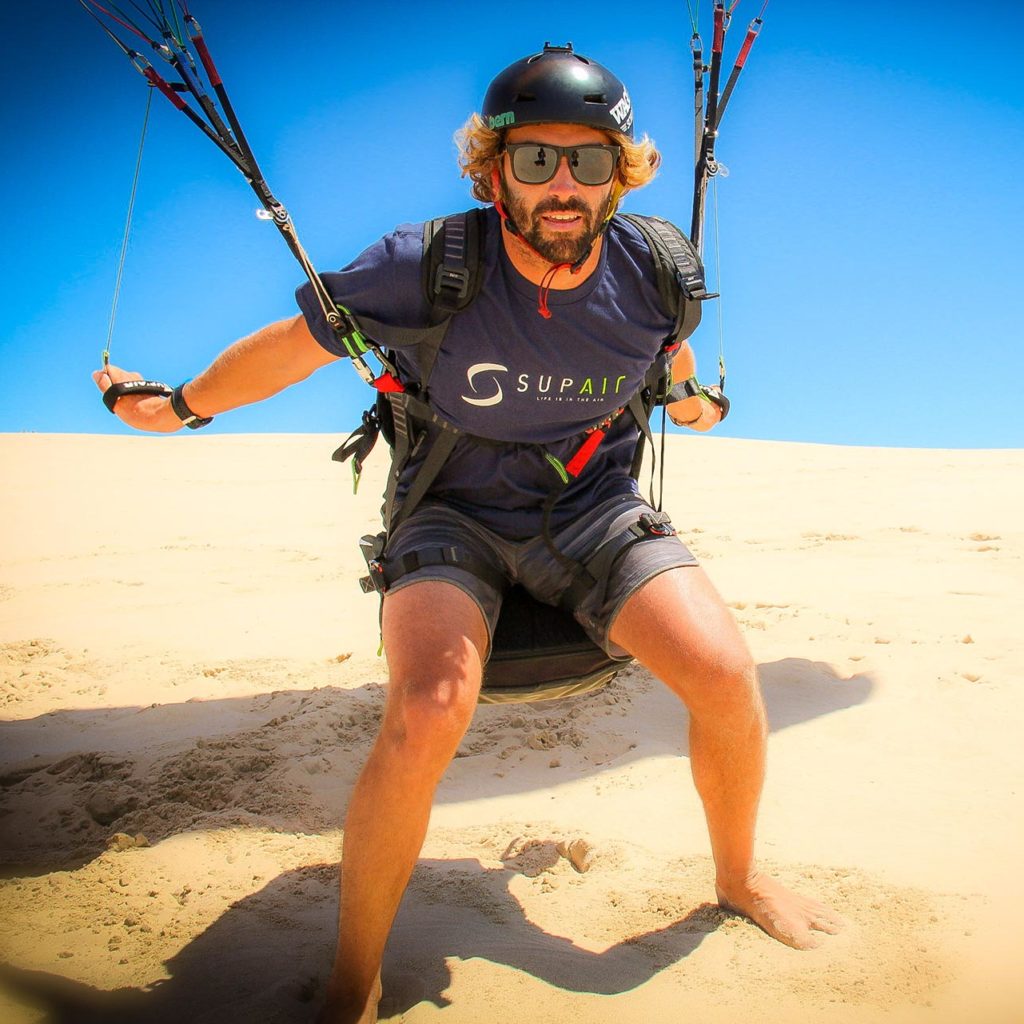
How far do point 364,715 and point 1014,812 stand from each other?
115 inches

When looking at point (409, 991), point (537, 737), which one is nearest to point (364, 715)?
point (537, 737)

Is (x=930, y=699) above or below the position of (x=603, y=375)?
below

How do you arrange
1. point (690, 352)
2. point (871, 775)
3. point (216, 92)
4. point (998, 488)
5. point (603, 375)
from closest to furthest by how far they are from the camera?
point (603, 375) → point (216, 92) → point (690, 352) → point (871, 775) → point (998, 488)

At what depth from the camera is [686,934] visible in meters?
2.85

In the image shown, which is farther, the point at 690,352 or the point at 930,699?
the point at 930,699

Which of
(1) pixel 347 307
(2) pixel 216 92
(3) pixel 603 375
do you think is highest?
(2) pixel 216 92

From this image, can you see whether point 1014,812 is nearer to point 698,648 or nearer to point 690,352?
point 698,648

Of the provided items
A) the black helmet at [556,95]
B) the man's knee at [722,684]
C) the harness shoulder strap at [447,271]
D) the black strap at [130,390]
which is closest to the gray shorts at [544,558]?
the man's knee at [722,684]

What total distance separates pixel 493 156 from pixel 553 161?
0.99 ft

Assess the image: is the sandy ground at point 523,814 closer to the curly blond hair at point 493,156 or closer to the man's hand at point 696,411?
the man's hand at point 696,411

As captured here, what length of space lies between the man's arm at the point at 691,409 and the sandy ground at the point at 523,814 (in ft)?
4.99

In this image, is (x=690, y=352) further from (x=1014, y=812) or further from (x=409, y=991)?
(x=409, y=991)

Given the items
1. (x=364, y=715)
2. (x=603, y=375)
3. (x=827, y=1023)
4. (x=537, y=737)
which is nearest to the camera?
(x=827, y=1023)

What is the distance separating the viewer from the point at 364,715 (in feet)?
15.6
